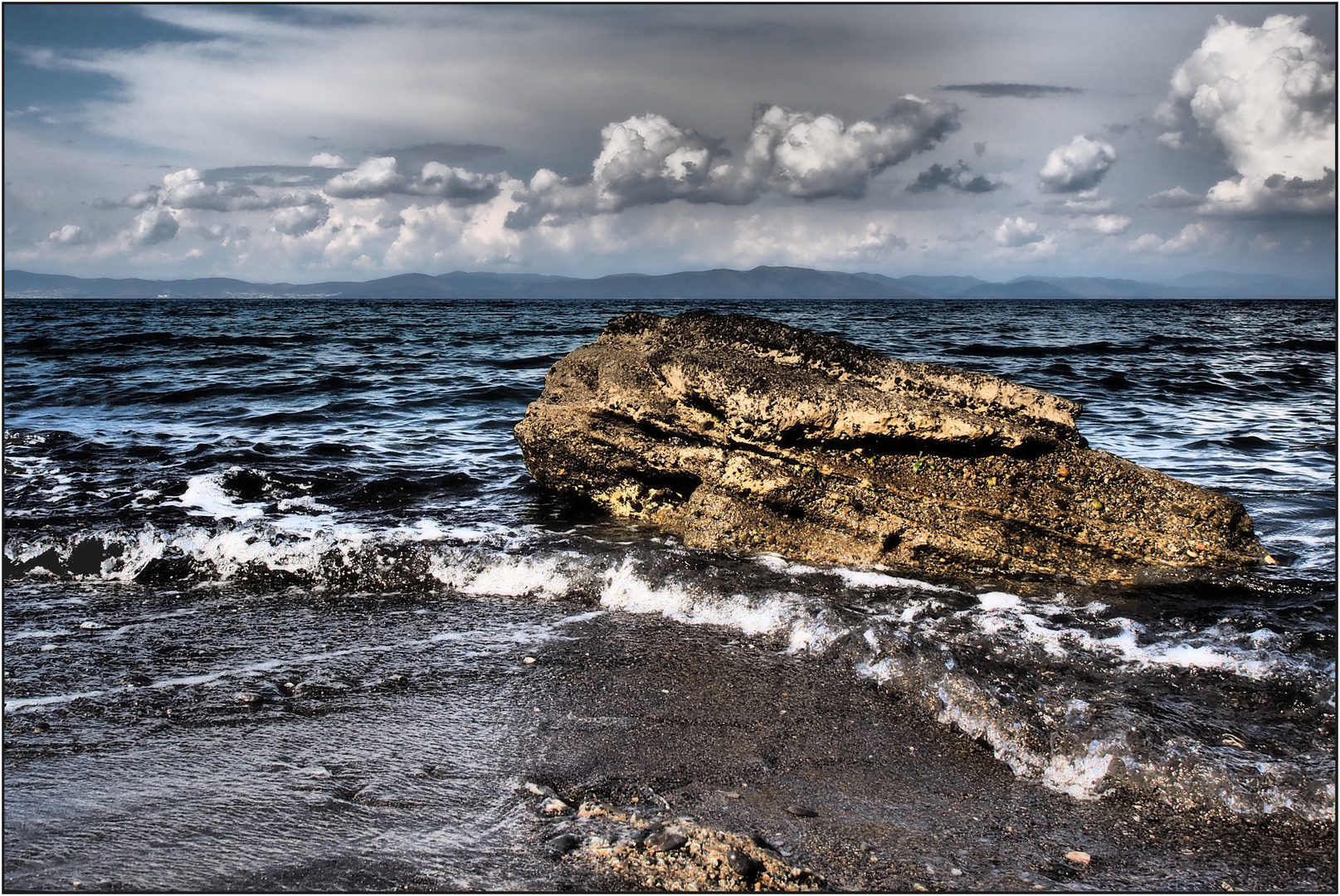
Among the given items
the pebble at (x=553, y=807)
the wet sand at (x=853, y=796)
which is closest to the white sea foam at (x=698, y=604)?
the wet sand at (x=853, y=796)

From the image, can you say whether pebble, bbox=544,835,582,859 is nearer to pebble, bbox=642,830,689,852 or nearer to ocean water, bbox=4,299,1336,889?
ocean water, bbox=4,299,1336,889

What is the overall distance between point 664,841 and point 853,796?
778 millimetres

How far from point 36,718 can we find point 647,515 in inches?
171

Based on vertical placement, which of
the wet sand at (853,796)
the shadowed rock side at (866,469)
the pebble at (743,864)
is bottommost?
the wet sand at (853,796)

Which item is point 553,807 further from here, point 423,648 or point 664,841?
point 423,648

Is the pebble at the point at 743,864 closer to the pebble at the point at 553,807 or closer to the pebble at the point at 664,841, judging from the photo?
the pebble at the point at 664,841

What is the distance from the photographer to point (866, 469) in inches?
247

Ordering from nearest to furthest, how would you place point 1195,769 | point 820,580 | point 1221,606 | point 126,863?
point 126,863
point 1195,769
point 1221,606
point 820,580

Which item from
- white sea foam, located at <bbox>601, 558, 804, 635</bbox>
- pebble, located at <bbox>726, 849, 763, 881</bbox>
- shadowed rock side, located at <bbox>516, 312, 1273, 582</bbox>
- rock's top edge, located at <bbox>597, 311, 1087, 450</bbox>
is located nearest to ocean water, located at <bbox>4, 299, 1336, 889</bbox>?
white sea foam, located at <bbox>601, 558, 804, 635</bbox>

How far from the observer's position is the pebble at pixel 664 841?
8.77ft

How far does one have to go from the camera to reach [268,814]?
9.47ft

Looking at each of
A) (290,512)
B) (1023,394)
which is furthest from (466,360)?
(1023,394)

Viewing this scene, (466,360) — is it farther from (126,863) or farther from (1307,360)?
(1307,360)

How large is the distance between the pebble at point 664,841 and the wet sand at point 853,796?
0.35 feet
